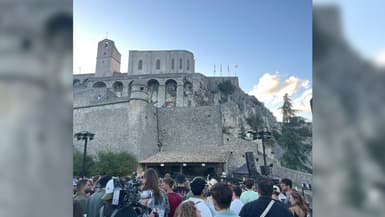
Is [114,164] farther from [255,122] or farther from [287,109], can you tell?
[255,122]

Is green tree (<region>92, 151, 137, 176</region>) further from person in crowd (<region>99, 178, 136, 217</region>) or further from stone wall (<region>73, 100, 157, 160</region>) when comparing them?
person in crowd (<region>99, 178, 136, 217</region>)

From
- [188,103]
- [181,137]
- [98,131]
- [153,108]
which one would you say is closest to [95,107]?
[98,131]

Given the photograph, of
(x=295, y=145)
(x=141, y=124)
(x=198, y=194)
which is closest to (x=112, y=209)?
(x=198, y=194)

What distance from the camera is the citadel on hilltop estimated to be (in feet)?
58.0

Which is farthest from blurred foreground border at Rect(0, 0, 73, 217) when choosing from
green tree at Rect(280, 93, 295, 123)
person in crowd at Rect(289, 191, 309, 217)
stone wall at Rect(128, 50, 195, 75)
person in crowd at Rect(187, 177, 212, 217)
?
stone wall at Rect(128, 50, 195, 75)

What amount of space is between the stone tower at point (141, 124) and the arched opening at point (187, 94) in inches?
285

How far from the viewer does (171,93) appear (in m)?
28.5

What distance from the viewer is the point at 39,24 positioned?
33.7 inches

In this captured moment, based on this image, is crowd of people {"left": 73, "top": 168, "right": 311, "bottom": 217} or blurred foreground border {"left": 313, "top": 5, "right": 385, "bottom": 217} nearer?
blurred foreground border {"left": 313, "top": 5, "right": 385, "bottom": 217}

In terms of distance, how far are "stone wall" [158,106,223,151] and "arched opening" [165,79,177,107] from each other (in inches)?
235

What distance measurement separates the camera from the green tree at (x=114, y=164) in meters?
15.5

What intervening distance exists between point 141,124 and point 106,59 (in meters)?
16.9

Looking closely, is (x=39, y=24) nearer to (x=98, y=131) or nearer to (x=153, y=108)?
(x=98, y=131)

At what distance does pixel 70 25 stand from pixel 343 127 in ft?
2.76
